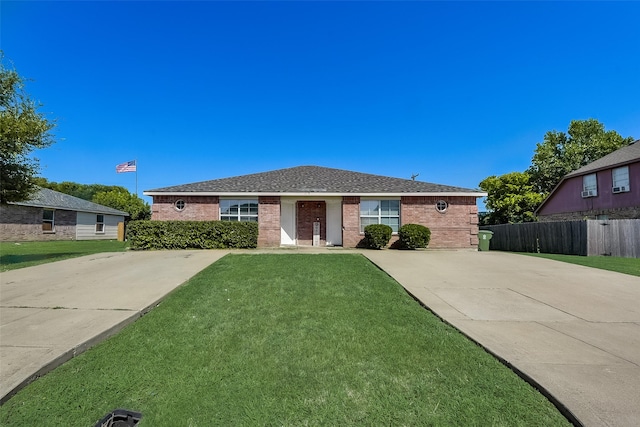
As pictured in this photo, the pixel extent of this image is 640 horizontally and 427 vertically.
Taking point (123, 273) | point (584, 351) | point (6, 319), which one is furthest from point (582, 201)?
point (6, 319)

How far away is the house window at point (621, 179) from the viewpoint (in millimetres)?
18625

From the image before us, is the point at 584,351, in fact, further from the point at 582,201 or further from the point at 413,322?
the point at 582,201

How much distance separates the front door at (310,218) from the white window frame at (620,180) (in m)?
17.6

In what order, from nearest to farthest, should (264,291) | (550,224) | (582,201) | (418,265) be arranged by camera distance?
1. (264,291)
2. (418,265)
3. (550,224)
4. (582,201)

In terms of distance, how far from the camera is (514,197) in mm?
31969

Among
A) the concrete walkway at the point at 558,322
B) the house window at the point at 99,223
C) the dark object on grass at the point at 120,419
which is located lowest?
the dark object on grass at the point at 120,419

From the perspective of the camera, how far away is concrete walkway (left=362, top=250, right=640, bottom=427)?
8.87 ft

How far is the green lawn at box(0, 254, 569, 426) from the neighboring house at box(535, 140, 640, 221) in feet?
68.7

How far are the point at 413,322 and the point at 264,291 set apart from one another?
2796 millimetres

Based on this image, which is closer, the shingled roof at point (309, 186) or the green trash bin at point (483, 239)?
the shingled roof at point (309, 186)

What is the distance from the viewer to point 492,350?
3553 mm

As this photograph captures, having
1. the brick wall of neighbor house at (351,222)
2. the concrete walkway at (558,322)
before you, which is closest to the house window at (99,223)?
the brick wall of neighbor house at (351,222)

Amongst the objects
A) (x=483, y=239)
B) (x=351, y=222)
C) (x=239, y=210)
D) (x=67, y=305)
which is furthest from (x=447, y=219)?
(x=67, y=305)

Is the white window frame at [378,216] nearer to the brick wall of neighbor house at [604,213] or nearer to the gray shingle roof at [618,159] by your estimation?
the brick wall of neighbor house at [604,213]
